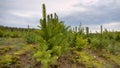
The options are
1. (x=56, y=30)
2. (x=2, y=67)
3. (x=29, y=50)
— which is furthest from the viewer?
(x=29, y=50)

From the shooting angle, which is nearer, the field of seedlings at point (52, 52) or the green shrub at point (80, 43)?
the field of seedlings at point (52, 52)

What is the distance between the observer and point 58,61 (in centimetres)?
977

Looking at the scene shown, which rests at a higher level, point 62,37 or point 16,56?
point 62,37

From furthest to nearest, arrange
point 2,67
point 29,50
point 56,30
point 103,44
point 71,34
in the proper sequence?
point 103,44 → point 71,34 → point 29,50 → point 56,30 → point 2,67

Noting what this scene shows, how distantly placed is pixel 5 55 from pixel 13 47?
1.47 metres

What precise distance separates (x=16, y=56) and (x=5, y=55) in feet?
1.47

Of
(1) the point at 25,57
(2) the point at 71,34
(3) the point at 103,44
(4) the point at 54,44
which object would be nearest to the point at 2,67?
(1) the point at 25,57

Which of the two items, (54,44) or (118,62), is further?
(118,62)

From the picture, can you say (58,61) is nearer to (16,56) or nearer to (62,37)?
(62,37)

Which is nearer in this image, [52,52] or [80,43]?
[52,52]

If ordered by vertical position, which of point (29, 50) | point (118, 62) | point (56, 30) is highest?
point (56, 30)

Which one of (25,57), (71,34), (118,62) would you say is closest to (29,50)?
(25,57)

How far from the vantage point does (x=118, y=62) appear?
13109 mm

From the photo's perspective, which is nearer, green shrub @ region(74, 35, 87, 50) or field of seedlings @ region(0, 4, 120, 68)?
field of seedlings @ region(0, 4, 120, 68)
